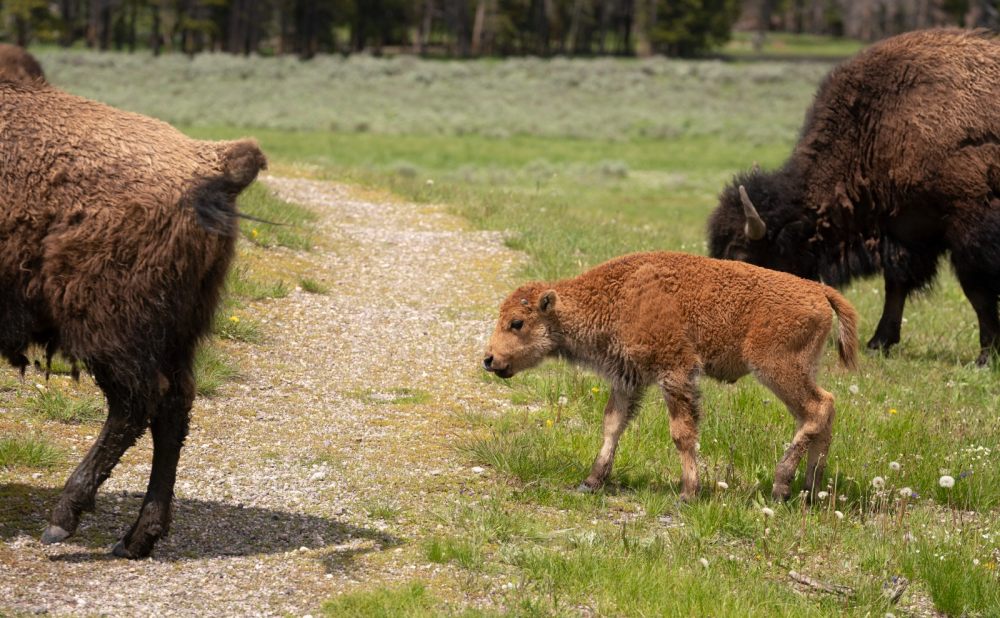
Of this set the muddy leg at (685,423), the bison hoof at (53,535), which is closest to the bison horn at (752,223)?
the muddy leg at (685,423)

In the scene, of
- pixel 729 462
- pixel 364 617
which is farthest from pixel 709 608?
pixel 729 462

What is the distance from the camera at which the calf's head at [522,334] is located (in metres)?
7.07

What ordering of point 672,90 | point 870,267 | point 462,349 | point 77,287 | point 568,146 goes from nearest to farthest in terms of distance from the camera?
1. point 77,287
2. point 462,349
3. point 870,267
4. point 568,146
5. point 672,90

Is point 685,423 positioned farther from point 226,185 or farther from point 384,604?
point 226,185

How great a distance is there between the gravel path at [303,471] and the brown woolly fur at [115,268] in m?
0.37

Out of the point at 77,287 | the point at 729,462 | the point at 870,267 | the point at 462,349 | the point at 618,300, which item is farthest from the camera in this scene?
the point at 870,267

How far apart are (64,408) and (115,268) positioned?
214 cm

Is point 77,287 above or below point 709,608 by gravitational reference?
above

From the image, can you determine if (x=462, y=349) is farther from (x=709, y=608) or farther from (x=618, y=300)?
(x=709, y=608)

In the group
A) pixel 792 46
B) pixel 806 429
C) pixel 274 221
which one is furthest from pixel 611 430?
pixel 792 46

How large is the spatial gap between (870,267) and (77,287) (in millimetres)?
7849

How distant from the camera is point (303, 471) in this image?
22.8 feet

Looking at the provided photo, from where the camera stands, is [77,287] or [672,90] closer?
[77,287]

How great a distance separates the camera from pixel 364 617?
203 inches
